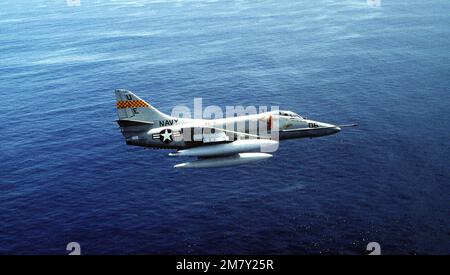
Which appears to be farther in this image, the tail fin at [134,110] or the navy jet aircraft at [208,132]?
the navy jet aircraft at [208,132]

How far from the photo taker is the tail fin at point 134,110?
6059 cm

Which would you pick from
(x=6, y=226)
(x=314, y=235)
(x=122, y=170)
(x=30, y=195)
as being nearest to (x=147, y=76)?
(x=122, y=170)

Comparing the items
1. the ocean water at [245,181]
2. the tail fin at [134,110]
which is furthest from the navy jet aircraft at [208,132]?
the ocean water at [245,181]

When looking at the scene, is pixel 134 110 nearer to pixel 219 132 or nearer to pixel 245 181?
pixel 219 132

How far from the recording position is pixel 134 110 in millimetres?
61219

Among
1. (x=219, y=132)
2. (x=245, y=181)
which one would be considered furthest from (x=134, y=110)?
(x=245, y=181)

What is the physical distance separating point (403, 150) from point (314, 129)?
196ft

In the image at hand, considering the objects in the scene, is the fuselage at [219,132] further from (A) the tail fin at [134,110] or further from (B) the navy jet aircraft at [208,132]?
(A) the tail fin at [134,110]

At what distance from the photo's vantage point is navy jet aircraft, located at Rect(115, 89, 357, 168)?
2392 inches

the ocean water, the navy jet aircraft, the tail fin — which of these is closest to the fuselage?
the navy jet aircraft

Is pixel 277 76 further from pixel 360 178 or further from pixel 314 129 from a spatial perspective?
pixel 314 129

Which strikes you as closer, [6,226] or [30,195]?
[6,226]

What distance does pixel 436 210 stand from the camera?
89688 millimetres

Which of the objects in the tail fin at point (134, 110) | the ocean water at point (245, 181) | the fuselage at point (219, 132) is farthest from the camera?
the ocean water at point (245, 181)
